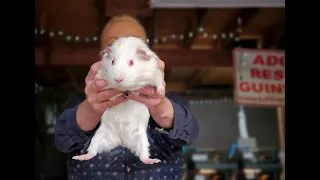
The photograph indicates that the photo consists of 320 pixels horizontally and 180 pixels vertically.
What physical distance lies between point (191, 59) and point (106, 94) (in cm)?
127

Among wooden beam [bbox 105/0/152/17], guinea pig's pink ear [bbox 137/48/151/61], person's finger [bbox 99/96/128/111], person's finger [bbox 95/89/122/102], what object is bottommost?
person's finger [bbox 99/96/128/111]

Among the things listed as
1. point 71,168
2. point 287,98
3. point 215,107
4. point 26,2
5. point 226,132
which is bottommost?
point 226,132

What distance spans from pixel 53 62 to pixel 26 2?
828mm

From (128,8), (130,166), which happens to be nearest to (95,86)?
(130,166)

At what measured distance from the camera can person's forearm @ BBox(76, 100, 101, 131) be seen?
526mm

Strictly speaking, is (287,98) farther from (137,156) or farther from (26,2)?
(26,2)

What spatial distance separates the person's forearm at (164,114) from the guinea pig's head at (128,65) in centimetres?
5

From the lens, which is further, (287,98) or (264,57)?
(264,57)

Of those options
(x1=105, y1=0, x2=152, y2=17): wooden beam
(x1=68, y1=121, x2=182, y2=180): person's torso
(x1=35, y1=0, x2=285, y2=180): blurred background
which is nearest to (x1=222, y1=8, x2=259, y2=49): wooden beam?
(x1=35, y1=0, x2=285, y2=180): blurred background

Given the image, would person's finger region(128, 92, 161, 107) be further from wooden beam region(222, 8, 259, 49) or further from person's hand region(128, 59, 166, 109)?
wooden beam region(222, 8, 259, 49)

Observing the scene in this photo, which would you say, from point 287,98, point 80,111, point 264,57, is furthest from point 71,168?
point 264,57

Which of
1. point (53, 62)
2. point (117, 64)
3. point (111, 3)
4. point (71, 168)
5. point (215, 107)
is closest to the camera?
point (117, 64)

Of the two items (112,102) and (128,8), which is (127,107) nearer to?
(112,102)

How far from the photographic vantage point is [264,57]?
5.77ft
